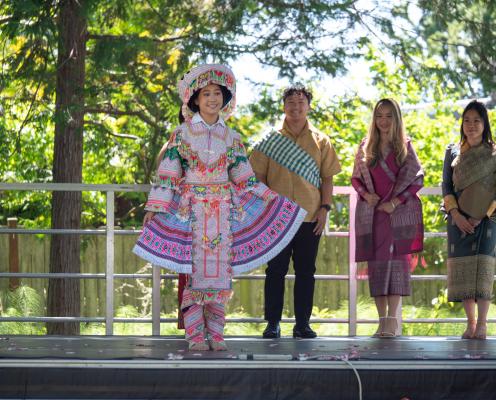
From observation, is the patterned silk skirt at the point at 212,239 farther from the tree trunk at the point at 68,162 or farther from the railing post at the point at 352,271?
the tree trunk at the point at 68,162

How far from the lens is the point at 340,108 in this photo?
31.9 feet

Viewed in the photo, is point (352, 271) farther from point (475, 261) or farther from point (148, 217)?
point (148, 217)

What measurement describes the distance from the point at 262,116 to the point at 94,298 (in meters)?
3.38

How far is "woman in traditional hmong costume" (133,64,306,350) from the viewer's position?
5391 mm

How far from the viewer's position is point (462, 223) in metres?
6.11

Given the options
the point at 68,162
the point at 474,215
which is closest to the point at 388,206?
the point at 474,215

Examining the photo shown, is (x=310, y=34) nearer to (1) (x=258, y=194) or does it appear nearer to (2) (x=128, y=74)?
(2) (x=128, y=74)

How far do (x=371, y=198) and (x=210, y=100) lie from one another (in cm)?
121

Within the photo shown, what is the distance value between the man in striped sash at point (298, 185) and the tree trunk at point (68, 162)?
7.60 ft

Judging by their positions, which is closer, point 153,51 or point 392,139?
point 392,139

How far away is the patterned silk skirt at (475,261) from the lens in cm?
612

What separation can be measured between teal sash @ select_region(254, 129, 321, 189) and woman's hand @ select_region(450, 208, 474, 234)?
80 cm

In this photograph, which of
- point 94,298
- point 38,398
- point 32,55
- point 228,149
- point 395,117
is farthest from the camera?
point 94,298

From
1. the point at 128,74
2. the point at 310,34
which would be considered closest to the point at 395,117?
the point at 310,34
